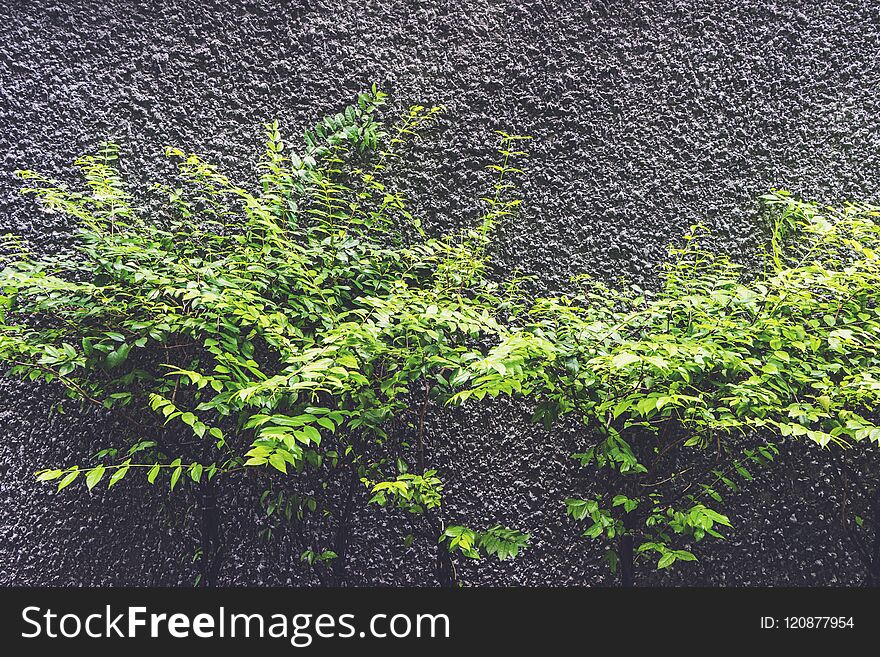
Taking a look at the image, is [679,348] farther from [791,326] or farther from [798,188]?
[798,188]

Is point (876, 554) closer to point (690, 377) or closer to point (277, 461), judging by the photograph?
point (690, 377)

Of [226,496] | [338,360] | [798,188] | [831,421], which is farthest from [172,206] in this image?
[798,188]

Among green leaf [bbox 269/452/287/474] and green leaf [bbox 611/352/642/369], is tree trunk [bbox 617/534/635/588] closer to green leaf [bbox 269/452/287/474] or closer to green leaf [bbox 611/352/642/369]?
green leaf [bbox 611/352/642/369]

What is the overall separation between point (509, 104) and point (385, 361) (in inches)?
52.8

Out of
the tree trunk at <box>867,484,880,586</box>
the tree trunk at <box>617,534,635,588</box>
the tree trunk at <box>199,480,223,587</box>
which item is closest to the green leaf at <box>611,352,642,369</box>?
the tree trunk at <box>617,534,635,588</box>

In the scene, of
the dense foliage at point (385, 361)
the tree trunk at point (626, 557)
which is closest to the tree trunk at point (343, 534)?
the dense foliage at point (385, 361)

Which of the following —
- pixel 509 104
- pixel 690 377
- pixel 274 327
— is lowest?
pixel 690 377

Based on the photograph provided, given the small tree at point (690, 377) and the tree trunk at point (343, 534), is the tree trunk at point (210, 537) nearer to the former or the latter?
the tree trunk at point (343, 534)

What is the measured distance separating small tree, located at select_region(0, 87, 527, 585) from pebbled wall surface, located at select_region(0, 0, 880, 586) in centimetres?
18

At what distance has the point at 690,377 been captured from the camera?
1.60m

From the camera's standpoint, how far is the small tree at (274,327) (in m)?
1.60

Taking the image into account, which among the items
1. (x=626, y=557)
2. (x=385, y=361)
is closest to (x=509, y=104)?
(x=385, y=361)

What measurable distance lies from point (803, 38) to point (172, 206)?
8.79 ft

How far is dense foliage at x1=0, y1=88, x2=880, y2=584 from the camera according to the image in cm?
155
